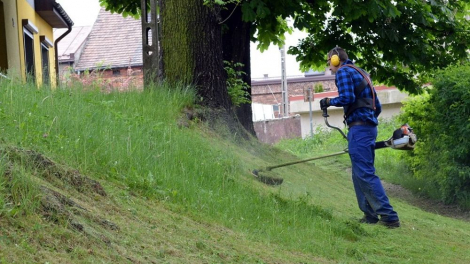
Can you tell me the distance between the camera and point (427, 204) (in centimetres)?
1464

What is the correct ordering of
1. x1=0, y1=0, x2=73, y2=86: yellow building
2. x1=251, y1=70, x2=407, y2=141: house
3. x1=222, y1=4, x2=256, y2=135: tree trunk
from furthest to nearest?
1. x1=251, y1=70, x2=407, y2=141: house
2. x1=0, y1=0, x2=73, y2=86: yellow building
3. x1=222, y1=4, x2=256, y2=135: tree trunk

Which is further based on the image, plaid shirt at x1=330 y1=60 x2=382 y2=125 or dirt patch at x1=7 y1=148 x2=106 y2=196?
plaid shirt at x1=330 y1=60 x2=382 y2=125

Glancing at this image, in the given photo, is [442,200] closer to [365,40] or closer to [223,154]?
[365,40]

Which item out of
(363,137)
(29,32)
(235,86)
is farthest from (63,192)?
(29,32)

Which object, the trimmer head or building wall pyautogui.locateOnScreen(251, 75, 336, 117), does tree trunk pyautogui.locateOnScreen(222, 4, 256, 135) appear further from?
building wall pyautogui.locateOnScreen(251, 75, 336, 117)

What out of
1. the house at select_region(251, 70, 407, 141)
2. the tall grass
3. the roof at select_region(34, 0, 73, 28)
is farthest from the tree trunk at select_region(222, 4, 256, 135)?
the roof at select_region(34, 0, 73, 28)

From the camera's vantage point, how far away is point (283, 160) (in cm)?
1316

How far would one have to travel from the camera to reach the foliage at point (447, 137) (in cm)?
1360

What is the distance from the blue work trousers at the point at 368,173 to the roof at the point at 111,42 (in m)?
40.3

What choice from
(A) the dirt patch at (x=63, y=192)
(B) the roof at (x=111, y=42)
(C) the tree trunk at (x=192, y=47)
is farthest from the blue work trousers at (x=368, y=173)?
(B) the roof at (x=111, y=42)

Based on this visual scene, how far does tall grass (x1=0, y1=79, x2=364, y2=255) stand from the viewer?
23.3ft

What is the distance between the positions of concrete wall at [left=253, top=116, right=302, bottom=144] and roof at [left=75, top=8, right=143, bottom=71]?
11712mm

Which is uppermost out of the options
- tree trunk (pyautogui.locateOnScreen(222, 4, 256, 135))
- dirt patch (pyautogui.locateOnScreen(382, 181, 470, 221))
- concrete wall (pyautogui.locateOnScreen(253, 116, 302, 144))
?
tree trunk (pyautogui.locateOnScreen(222, 4, 256, 135))

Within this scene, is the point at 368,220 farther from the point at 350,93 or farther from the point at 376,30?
the point at 376,30
